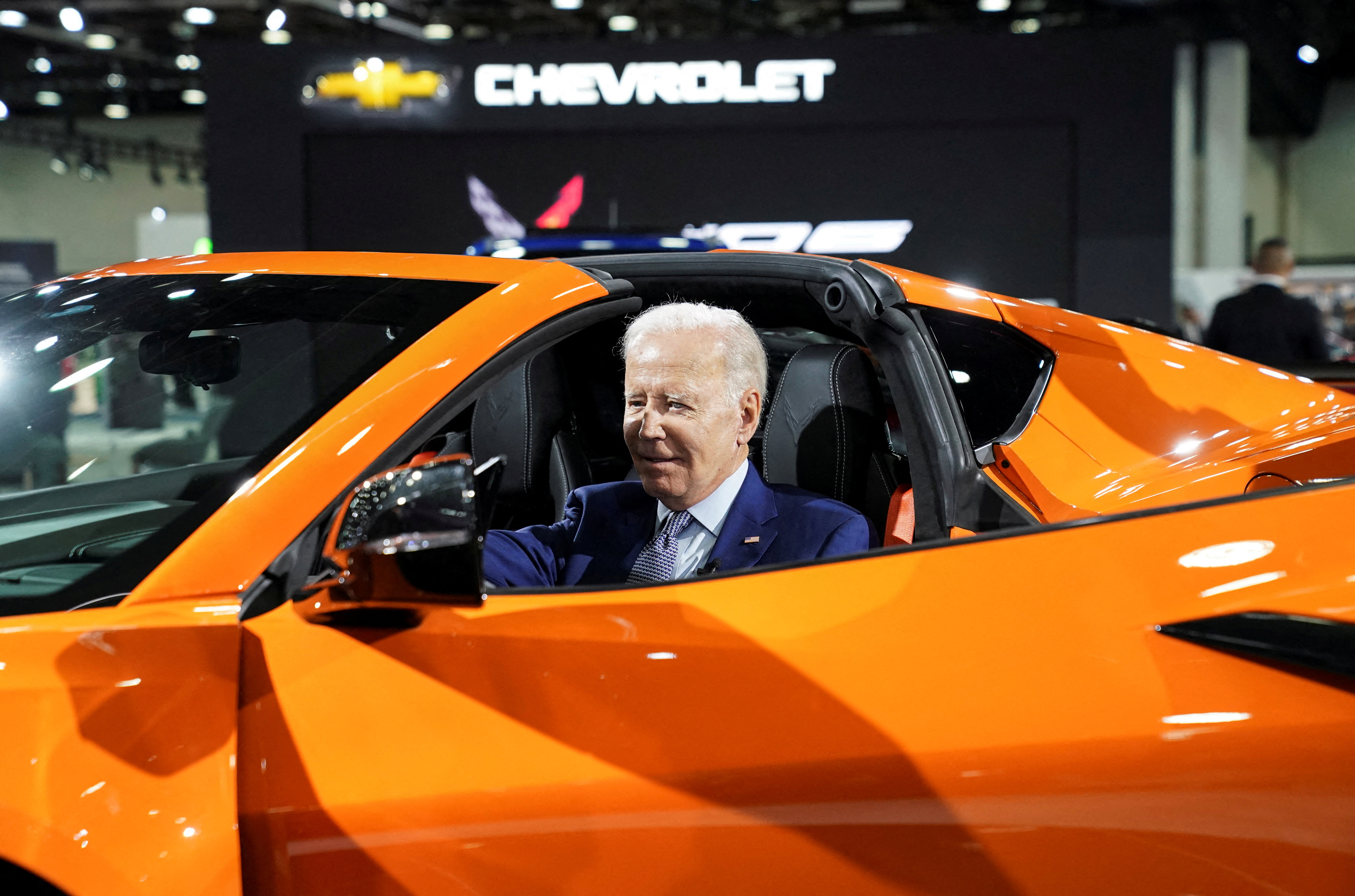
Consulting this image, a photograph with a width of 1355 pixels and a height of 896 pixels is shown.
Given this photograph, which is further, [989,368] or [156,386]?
[989,368]

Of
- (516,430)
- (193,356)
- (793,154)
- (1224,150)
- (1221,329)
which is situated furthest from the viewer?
(1224,150)

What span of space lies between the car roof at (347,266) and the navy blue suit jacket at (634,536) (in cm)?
42

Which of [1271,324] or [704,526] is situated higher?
[1271,324]

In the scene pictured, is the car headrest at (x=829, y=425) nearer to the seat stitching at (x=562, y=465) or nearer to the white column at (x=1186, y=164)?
the seat stitching at (x=562, y=465)

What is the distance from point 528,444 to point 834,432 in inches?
25.9

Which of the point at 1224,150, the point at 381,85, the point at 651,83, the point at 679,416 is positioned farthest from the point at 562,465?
the point at 1224,150

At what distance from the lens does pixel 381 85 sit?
10.5 m

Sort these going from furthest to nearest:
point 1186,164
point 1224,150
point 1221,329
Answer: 1. point 1186,164
2. point 1224,150
3. point 1221,329

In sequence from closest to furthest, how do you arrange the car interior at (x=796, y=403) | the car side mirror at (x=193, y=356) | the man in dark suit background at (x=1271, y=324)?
the car side mirror at (x=193, y=356)
the car interior at (x=796, y=403)
the man in dark suit background at (x=1271, y=324)

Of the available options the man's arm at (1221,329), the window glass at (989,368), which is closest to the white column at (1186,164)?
the man's arm at (1221,329)

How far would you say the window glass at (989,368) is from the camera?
2.18 metres

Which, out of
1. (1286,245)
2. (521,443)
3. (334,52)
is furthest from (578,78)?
(521,443)

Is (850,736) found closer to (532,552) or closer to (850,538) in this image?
(850,538)

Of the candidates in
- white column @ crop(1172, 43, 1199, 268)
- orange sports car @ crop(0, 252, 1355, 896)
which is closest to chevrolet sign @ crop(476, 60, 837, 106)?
white column @ crop(1172, 43, 1199, 268)
